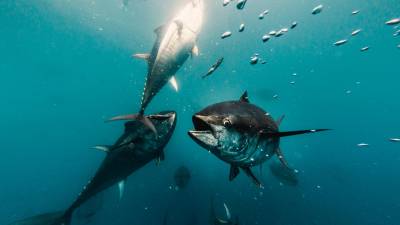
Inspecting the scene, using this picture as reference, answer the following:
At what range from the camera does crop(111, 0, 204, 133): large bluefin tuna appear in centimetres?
345

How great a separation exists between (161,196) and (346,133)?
232ft

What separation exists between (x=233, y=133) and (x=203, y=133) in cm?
30

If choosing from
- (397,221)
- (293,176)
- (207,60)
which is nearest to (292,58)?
(207,60)

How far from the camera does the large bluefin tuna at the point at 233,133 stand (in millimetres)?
1689

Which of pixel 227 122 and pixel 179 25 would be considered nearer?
pixel 227 122

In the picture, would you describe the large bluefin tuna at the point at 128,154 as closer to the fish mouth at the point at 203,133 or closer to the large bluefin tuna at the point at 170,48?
the large bluefin tuna at the point at 170,48

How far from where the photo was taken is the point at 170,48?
3459 millimetres

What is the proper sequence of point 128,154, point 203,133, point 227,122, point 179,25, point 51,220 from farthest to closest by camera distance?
point 51,220 → point 128,154 → point 179,25 → point 227,122 → point 203,133

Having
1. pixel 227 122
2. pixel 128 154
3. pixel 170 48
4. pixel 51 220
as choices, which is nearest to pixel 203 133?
pixel 227 122

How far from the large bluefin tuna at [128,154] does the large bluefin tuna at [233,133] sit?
1.61 meters

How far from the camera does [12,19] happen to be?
32.1 metres

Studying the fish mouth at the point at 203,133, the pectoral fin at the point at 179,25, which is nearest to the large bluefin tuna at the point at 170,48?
the pectoral fin at the point at 179,25

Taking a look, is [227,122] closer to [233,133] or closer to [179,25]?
[233,133]

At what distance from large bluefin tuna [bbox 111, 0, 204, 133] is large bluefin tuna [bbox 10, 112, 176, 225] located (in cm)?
41
